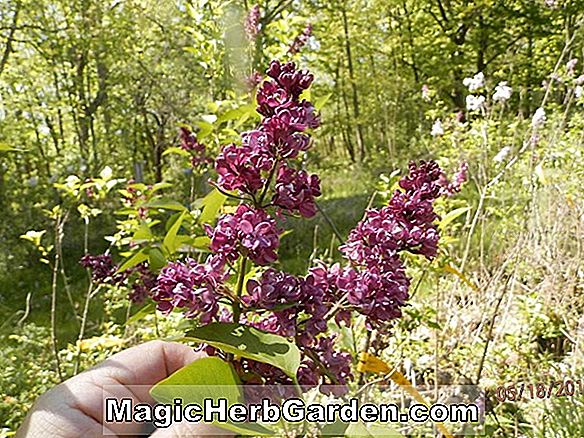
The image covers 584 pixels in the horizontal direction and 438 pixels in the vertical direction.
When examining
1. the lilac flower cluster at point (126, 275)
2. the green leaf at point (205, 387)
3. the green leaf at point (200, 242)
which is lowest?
the lilac flower cluster at point (126, 275)

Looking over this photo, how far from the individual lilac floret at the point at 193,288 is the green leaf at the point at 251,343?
0.03 metres

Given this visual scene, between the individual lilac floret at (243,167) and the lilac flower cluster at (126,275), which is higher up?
the individual lilac floret at (243,167)

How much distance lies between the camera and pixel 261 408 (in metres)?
0.58

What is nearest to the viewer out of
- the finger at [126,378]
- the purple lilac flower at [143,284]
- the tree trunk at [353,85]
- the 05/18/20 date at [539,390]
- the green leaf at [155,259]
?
the finger at [126,378]

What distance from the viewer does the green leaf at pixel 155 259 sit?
0.86 m

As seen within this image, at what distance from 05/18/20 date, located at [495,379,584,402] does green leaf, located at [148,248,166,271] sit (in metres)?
0.90

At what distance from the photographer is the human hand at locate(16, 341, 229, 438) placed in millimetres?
661

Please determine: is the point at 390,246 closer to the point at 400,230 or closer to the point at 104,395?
the point at 400,230

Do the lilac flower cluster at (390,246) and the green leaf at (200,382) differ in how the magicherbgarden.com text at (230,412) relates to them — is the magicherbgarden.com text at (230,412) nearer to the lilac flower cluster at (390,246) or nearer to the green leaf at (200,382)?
the green leaf at (200,382)

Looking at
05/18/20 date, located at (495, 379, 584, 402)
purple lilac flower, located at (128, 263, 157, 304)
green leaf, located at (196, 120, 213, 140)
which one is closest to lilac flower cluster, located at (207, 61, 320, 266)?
purple lilac flower, located at (128, 263, 157, 304)

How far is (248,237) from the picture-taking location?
55 cm

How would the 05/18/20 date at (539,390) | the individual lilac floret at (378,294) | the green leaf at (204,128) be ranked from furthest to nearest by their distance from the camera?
the 05/18/20 date at (539,390), the green leaf at (204,128), the individual lilac floret at (378,294)

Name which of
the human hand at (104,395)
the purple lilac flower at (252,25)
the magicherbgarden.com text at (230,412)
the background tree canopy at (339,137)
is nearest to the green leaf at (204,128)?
the background tree canopy at (339,137)

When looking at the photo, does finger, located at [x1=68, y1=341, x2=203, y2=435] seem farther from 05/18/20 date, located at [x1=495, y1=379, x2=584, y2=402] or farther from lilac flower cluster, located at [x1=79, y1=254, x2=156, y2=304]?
05/18/20 date, located at [x1=495, y1=379, x2=584, y2=402]
